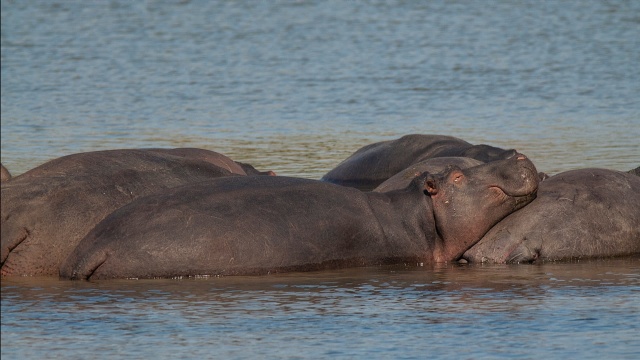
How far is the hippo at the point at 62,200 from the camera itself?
10.2m

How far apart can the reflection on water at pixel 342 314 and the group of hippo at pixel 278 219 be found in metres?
0.19

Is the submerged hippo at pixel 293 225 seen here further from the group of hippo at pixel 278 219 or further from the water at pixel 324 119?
the water at pixel 324 119

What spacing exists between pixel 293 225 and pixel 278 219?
0.39 feet

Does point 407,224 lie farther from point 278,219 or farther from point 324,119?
point 324,119

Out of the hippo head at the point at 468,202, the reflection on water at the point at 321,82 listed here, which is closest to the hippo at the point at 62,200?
the hippo head at the point at 468,202

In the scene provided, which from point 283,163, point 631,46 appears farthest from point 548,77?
point 283,163

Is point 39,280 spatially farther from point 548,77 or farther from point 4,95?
point 548,77

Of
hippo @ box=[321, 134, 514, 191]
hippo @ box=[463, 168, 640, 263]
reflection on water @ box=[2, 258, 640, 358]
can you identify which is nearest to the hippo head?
hippo @ box=[463, 168, 640, 263]

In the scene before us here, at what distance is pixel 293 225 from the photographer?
1022cm

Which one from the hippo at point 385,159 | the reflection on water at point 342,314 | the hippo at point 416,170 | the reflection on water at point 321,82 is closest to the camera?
the reflection on water at point 342,314

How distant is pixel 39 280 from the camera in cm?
1006

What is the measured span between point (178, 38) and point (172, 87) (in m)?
9.01

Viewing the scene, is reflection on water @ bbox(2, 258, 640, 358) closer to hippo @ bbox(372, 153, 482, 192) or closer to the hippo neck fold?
the hippo neck fold

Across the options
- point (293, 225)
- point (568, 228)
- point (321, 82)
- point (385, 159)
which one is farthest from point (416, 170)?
point (321, 82)
